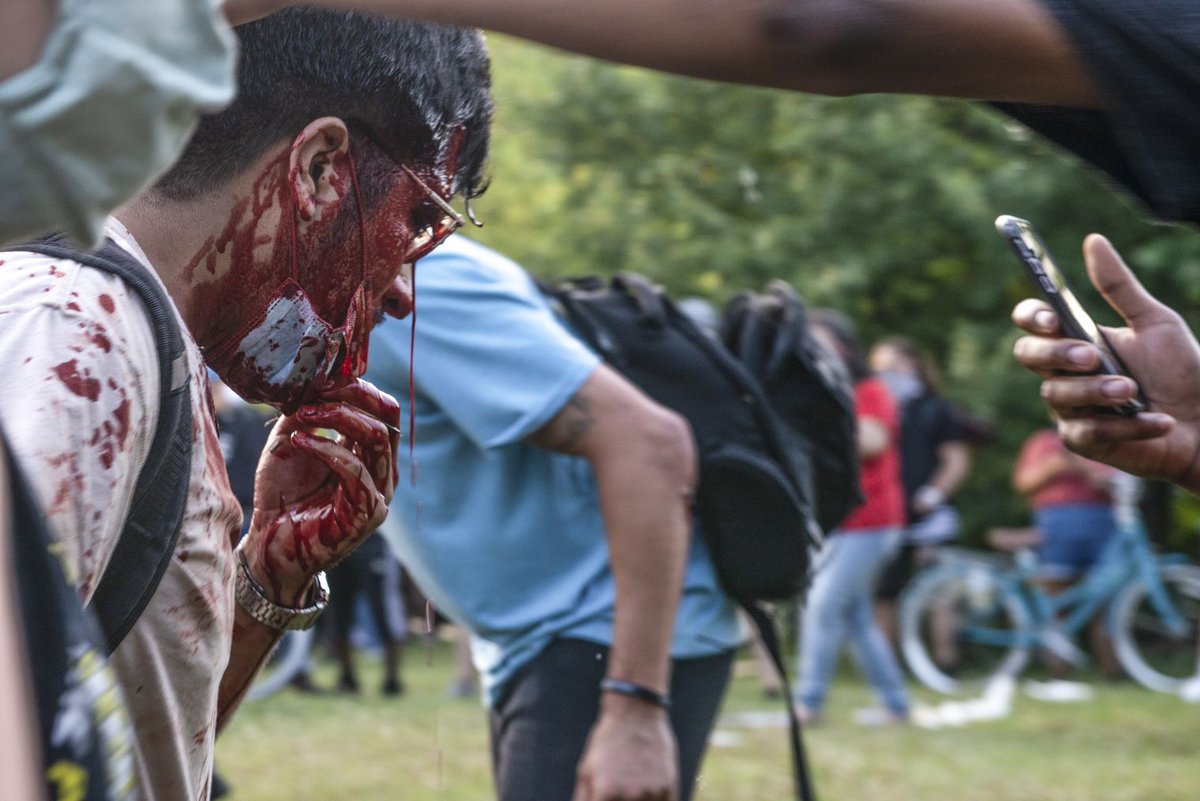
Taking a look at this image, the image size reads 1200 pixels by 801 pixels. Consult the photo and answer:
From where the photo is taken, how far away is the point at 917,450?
10.7 metres

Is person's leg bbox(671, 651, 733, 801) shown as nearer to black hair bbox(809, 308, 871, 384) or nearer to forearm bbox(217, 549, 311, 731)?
forearm bbox(217, 549, 311, 731)

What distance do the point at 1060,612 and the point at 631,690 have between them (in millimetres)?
9136

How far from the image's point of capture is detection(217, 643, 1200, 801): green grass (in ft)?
24.0

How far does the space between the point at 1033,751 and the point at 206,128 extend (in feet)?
24.7

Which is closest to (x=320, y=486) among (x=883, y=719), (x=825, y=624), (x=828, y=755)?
(x=828, y=755)

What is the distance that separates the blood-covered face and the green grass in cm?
533

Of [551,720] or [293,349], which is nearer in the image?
[293,349]

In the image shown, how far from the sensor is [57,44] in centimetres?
90

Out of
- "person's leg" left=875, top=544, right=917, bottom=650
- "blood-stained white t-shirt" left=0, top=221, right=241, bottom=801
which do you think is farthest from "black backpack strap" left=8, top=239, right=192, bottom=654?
"person's leg" left=875, top=544, right=917, bottom=650

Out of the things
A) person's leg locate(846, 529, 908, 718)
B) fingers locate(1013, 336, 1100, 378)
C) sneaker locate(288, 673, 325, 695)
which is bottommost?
sneaker locate(288, 673, 325, 695)

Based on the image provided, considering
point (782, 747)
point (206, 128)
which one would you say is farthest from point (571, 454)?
point (782, 747)

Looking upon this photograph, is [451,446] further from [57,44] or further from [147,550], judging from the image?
[57,44]

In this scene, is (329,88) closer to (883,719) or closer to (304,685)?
(883,719)

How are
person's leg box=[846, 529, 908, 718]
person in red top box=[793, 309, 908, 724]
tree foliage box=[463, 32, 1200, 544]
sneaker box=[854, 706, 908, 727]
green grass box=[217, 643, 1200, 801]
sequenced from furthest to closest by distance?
tree foliage box=[463, 32, 1200, 544] → sneaker box=[854, 706, 908, 727] → person's leg box=[846, 529, 908, 718] → person in red top box=[793, 309, 908, 724] → green grass box=[217, 643, 1200, 801]
